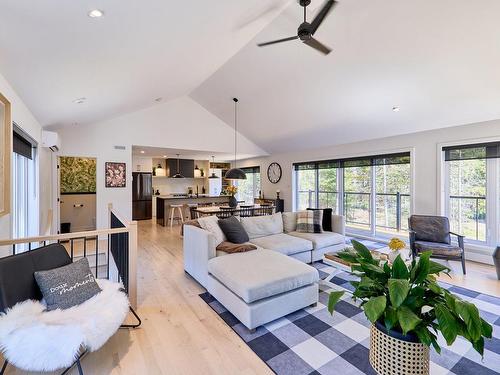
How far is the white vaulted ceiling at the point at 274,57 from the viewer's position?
75.3 inches

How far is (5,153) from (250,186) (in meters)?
8.28

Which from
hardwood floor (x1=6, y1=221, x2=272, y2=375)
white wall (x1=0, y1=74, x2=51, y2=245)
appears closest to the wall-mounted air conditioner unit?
white wall (x1=0, y1=74, x2=51, y2=245)

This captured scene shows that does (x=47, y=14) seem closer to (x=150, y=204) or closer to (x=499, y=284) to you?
(x=499, y=284)

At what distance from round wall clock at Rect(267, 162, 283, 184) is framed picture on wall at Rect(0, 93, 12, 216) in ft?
22.3

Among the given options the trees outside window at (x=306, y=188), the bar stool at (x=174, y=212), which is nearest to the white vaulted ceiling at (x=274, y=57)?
the trees outside window at (x=306, y=188)

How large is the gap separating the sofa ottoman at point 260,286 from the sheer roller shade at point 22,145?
264cm

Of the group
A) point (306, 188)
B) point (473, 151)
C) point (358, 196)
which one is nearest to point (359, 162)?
point (358, 196)

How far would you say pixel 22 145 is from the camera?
3.18 meters

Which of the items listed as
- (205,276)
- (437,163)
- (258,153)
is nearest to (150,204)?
(258,153)

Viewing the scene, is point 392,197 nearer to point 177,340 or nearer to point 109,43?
point 177,340

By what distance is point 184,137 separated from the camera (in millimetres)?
6758

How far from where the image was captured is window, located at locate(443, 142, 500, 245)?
4113 mm

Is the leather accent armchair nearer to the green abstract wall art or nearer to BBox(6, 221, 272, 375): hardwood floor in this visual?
BBox(6, 221, 272, 375): hardwood floor

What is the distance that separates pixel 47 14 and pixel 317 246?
404 centimetres
